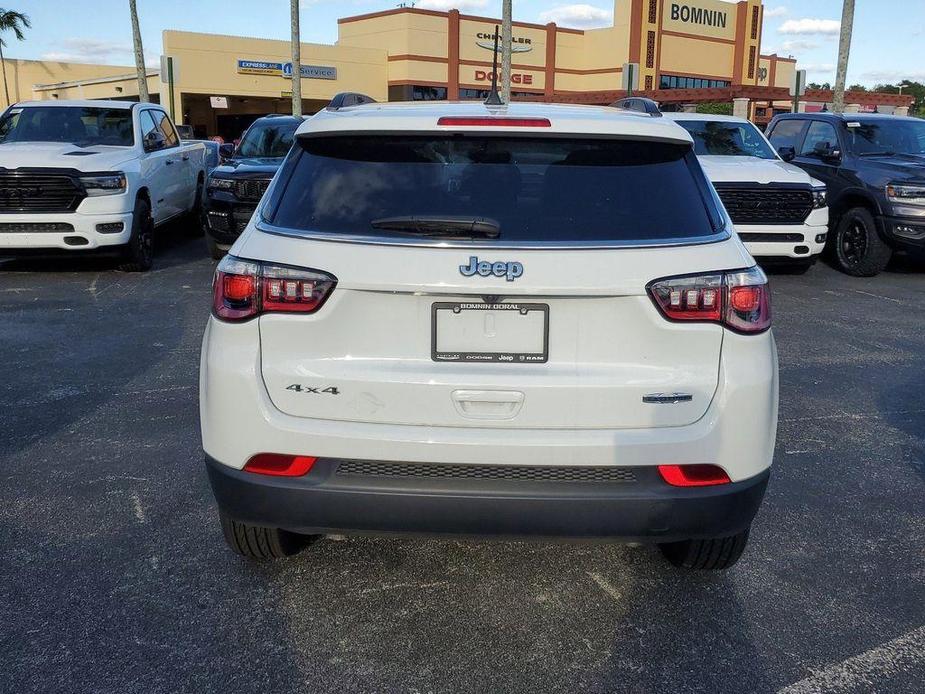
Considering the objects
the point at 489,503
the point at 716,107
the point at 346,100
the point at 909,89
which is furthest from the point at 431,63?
the point at 909,89

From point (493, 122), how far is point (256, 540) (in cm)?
170

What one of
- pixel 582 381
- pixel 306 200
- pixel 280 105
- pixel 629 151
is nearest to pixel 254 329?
pixel 306 200

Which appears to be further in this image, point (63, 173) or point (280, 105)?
point (280, 105)

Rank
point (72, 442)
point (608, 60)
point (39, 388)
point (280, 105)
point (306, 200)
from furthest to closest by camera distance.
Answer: point (608, 60)
point (280, 105)
point (39, 388)
point (72, 442)
point (306, 200)

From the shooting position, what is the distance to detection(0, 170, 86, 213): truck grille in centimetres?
954

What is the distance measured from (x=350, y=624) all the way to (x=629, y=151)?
1842mm

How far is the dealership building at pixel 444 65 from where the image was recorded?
146 ft

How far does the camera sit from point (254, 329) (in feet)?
9.23

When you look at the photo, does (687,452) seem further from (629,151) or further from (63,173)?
(63,173)

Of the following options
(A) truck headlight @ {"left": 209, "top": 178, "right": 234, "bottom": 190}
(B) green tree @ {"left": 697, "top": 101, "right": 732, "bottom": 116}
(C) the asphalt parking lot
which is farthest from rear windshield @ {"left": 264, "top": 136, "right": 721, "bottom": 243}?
(B) green tree @ {"left": 697, "top": 101, "right": 732, "bottom": 116}

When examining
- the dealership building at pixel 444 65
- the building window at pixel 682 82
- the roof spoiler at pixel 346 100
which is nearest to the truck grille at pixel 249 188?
the roof spoiler at pixel 346 100

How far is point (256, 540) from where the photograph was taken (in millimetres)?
3301

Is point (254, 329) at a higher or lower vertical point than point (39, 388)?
higher

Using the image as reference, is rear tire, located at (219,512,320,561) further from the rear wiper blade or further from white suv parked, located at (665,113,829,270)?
white suv parked, located at (665,113,829,270)
